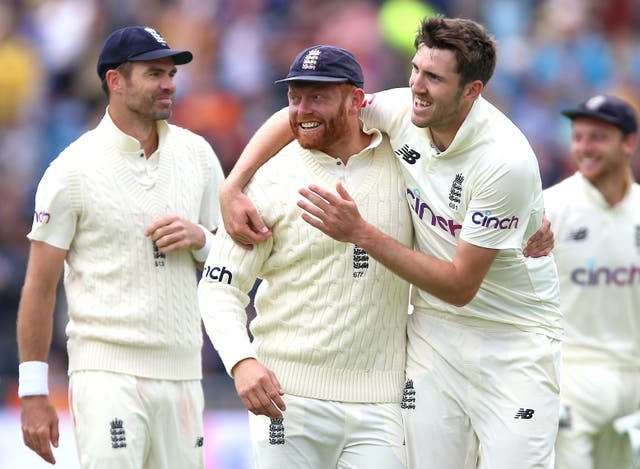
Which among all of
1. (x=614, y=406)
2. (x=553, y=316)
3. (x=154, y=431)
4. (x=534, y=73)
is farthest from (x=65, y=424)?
(x=534, y=73)

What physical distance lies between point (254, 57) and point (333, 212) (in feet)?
26.8

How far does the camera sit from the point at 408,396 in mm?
5430

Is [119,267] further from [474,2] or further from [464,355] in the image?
[474,2]

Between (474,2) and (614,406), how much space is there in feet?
23.0

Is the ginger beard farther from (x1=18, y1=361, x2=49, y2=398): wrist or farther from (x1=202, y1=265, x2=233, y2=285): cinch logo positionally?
(x1=18, y1=361, x2=49, y2=398): wrist

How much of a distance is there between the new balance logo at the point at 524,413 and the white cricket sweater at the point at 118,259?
5.39 ft

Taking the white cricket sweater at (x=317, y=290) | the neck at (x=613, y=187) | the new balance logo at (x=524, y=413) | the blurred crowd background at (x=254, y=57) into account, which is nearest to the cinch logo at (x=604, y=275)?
the neck at (x=613, y=187)

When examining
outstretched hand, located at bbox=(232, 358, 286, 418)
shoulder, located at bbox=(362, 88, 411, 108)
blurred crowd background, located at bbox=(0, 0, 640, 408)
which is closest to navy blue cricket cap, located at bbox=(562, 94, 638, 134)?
shoulder, located at bbox=(362, 88, 411, 108)

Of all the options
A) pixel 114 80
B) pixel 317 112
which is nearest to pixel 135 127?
pixel 114 80

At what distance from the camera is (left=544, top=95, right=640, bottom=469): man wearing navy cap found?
713cm

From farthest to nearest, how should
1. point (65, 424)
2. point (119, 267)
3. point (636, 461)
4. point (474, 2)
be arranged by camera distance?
1. point (474, 2)
2. point (65, 424)
3. point (636, 461)
4. point (119, 267)

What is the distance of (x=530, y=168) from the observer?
5230 millimetres

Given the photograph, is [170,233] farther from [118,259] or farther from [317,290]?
[317,290]

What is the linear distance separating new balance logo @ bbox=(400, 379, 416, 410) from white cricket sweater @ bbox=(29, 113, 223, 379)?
1.21 metres
